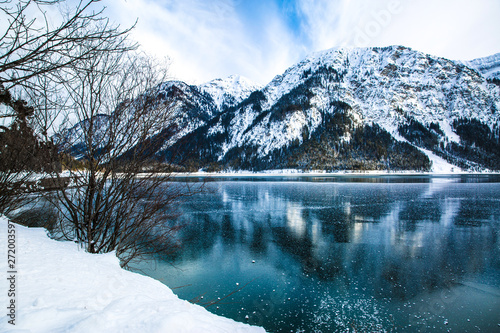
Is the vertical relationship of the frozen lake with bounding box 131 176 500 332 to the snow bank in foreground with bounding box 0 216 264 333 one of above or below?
below

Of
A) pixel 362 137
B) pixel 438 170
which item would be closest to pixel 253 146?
pixel 362 137

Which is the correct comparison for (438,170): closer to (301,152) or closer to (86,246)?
(301,152)

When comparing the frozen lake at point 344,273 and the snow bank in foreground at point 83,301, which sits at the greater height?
the snow bank in foreground at point 83,301

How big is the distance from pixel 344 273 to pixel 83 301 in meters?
8.80

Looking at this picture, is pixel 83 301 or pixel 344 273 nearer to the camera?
pixel 83 301

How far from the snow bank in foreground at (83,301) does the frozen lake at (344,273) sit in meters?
3.59

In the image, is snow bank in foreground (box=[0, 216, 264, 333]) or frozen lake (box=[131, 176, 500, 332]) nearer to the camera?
snow bank in foreground (box=[0, 216, 264, 333])

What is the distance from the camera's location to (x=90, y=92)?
5.37 m

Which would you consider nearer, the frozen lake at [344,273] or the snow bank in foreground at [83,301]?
the snow bank in foreground at [83,301]

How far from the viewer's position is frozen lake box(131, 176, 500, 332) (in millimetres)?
6652

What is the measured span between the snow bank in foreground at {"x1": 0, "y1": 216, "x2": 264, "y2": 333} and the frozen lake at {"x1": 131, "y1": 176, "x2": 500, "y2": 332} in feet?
11.8

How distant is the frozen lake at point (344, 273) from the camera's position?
6.65 metres

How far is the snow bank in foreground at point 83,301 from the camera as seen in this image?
2582mm

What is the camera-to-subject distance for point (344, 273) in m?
9.36
